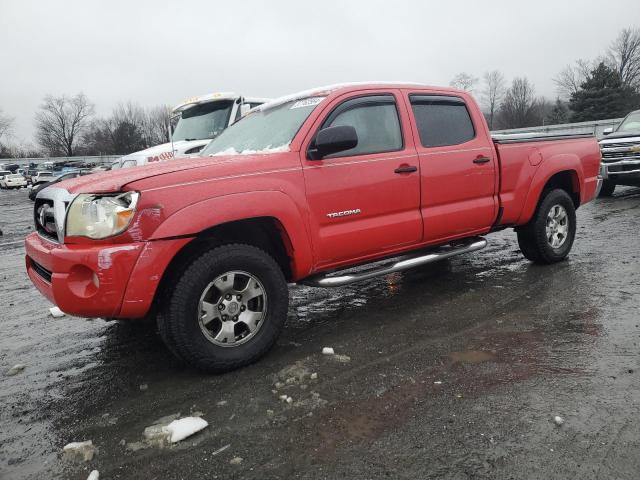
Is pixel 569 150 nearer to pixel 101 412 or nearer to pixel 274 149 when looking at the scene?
pixel 274 149

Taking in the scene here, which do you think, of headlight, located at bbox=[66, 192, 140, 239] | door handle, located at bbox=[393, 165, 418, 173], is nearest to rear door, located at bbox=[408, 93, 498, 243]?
door handle, located at bbox=[393, 165, 418, 173]

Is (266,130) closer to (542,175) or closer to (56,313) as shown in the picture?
(56,313)

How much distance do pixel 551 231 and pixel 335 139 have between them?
3.30 metres

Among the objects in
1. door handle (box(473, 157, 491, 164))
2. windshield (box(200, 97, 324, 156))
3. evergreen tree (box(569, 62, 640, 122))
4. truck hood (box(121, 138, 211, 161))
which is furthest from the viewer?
evergreen tree (box(569, 62, 640, 122))

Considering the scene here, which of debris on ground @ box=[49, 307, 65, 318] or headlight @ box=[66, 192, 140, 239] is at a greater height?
headlight @ box=[66, 192, 140, 239]

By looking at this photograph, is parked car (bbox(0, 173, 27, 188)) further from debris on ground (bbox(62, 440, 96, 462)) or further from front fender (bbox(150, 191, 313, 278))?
debris on ground (bbox(62, 440, 96, 462))

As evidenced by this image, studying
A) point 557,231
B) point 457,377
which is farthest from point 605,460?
point 557,231

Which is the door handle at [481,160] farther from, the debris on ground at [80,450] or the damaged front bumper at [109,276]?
the debris on ground at [80,450]

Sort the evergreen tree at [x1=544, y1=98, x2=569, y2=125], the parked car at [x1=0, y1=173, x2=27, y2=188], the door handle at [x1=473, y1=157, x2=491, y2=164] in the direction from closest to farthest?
the door handle at [x1=473, y1=157, x2=491, y2=164], the parked car at [x1=0, y1=173, x2=27, y2=188], the evergreen tree at [x1=544, y1=98, x2=569, y2=125]

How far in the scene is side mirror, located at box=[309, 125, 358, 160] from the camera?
3.28m

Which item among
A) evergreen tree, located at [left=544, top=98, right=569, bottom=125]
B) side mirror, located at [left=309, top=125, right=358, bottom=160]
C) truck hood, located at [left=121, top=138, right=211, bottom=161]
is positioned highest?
evergreen tree, located at [left=544, top=98, right=569, bottom=125]

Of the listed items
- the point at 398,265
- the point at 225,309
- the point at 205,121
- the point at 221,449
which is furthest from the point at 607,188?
the point at 221,449

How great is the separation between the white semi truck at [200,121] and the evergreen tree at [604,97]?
133 ft

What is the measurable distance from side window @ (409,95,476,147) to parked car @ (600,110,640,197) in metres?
7.62
